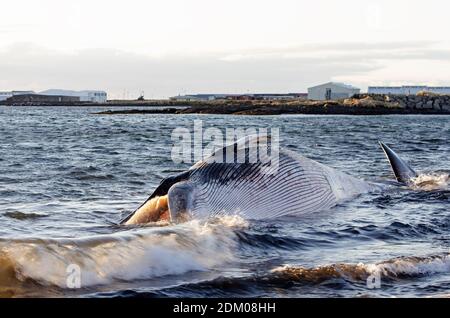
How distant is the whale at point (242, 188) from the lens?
9.77 metres

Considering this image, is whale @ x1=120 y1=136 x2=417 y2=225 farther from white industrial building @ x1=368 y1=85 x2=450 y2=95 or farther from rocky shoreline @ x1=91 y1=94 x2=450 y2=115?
white industrial building @ x1=368 y1=85 x2=450 y2=95

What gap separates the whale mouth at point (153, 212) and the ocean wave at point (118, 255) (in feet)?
3.36

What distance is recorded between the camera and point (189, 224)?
9.22 m

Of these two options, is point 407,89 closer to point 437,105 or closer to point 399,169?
point 437,105

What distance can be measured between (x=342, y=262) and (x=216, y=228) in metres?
1.75

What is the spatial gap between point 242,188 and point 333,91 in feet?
508

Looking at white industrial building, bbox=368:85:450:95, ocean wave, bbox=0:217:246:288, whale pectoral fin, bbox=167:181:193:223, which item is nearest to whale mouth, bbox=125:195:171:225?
whale pectoral fin, bbox=167:181:193:223

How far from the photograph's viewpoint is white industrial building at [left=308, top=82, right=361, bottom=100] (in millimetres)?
162125

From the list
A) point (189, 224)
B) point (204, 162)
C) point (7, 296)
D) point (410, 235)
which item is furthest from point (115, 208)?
point (7, 296)

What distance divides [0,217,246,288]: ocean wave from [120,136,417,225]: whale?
0.85 metres

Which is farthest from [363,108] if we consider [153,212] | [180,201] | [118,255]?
[118,255]

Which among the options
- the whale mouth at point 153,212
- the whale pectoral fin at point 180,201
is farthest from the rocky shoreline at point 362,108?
the whale pectoral fin at point 180,201

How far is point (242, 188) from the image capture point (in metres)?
10.2

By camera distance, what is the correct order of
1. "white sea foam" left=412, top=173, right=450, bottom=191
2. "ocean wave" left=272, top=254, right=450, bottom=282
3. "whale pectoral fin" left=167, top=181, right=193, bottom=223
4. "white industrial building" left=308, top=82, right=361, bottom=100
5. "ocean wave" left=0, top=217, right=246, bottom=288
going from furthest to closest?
"white industrial building" left=308, top=82, right=361, bottom=100
"white sea foam" left=412, top=173, right=450, bottom=191
"whale pectoral fin" left=167, top=181, right=193, bottom=223
"ocean wave" left=272, top=254, right=450, bottom=282
"ocean wave" left=0, top=217, right=246, bottom=288
